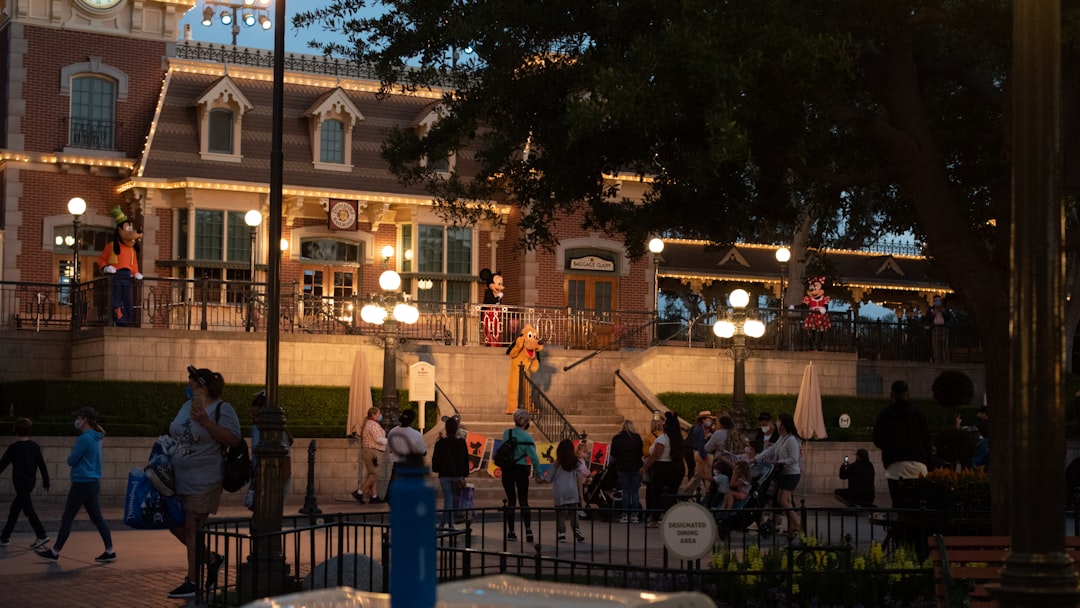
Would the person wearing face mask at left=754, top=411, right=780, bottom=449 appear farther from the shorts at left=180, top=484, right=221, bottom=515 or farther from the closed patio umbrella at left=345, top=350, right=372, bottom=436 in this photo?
the shorts at left=180, top=484, right=221, bottom=515

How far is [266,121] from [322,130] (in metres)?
1.42

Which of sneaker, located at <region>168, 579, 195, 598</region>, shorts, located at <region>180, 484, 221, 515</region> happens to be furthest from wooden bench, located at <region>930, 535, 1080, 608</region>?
sneaker, located at <region>168, 579, 195, 598</region>

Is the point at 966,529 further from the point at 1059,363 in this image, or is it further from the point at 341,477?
the point at 341,477

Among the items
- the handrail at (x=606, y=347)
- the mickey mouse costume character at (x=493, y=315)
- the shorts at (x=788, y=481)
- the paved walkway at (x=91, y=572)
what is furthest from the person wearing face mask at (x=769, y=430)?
the mickey mouse costume character at (x=493, y=315)

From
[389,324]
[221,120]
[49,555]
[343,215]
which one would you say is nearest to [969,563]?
[49,555]

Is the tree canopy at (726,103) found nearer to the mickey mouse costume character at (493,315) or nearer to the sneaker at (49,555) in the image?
the sneaker at (49,555)

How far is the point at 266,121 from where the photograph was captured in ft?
123

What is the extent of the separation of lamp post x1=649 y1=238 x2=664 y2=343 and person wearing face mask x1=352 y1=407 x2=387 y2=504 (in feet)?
39.4

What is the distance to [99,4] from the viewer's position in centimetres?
3688

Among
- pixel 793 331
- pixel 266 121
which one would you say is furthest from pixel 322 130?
pixel 793 331

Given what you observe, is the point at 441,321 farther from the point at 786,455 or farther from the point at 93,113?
the point at 786,455

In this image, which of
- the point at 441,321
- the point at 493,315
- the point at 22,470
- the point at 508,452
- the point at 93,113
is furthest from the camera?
the point at 93,113

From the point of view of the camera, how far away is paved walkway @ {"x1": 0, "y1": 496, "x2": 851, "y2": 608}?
44.5ft

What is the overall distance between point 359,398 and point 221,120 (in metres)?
12.5
